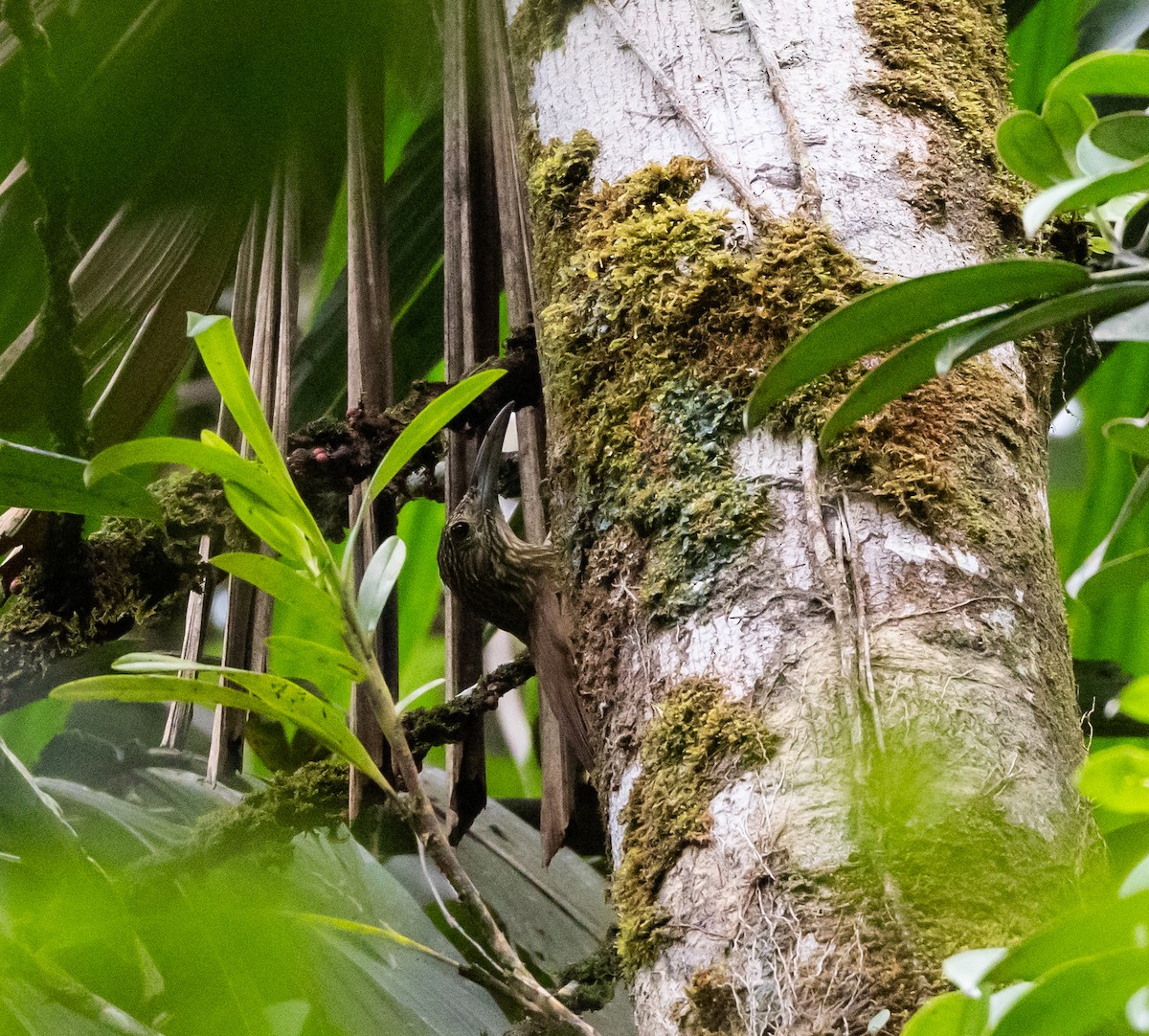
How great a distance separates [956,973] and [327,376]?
144 centimetres

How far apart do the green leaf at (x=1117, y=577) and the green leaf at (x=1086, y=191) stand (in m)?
0.19

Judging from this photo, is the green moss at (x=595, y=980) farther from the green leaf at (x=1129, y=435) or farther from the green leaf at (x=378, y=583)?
the green leaf at (x=1129, y=435)

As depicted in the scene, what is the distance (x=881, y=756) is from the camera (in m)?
0.64

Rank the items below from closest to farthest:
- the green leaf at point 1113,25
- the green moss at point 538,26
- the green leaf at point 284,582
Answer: the green leaf at point 284,582, the green moss at point 538,26, the green leaf at point 1113,25

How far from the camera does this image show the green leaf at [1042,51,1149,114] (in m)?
0.45

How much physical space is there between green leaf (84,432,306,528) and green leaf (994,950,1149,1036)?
2.00 feet

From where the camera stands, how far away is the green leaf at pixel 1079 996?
0.26 meters

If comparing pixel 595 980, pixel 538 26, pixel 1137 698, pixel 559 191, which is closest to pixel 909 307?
pixel 1137 698

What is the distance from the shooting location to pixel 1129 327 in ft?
1.55

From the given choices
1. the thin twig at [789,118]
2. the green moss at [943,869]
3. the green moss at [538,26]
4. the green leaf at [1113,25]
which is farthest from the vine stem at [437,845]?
the green leaf at [1113,25]

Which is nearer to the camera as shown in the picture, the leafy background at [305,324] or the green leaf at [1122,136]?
the green leaf at [1122,136]

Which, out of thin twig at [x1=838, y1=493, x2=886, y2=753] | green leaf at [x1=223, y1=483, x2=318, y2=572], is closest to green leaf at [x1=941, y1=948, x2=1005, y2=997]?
thin twig at [x1=838, y1=493, x2=886, y2=753]

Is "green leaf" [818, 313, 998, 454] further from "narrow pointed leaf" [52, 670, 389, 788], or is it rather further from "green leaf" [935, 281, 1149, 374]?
"narrow pointed leaf" [52, 670, 389, 788]

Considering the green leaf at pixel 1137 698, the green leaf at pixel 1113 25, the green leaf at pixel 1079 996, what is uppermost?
the green leaf at pixel 1113 25
